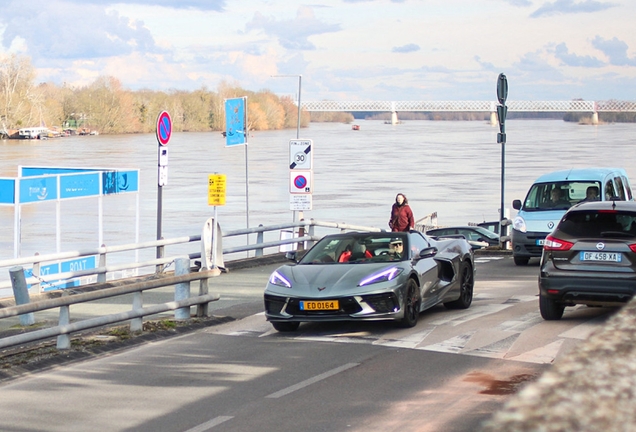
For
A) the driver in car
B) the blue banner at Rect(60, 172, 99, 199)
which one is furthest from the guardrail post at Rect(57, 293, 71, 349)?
the blue banner at Rect(60, 172, 99, 199)

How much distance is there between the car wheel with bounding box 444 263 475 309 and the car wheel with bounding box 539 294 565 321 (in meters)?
1.74

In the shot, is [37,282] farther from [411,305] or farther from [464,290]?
[411,305]

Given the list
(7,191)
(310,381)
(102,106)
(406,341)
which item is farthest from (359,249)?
(102,106)

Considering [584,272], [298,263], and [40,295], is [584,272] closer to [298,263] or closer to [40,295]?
[298,263]

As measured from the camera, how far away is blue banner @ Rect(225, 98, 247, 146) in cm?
3378

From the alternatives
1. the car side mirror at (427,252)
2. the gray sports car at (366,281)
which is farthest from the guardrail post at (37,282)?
the car side mirror at (427,252)

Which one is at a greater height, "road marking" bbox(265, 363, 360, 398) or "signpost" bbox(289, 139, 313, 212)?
"signpost" bbox(289, 139, 313, 212)

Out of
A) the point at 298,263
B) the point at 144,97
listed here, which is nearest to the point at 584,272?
the point at 298,263

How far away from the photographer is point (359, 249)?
12594 mm

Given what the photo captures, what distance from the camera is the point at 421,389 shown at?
27.0 feet

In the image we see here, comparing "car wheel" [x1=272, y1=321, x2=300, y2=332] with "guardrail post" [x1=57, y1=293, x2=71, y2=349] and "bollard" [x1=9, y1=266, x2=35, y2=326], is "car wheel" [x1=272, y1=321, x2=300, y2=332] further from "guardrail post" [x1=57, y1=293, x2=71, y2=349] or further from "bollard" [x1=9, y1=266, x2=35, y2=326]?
"bollard" [x1=9, y1=266, x2=35, y2=326]

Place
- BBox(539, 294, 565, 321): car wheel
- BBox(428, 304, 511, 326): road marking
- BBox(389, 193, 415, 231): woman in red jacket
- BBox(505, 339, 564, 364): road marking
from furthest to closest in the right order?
BBox(389, 193, 415, 231): woman in red jacket → BBox(428, 304, 511, 326): road marking → BBox(539, 294, 565, 321): car wheel → BBox(505, 339, 564, 364): road marking

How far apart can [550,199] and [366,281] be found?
10.4 metres

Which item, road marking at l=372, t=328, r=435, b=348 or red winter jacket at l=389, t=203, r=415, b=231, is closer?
road marking at l=372, t=328, r=435, b=348
